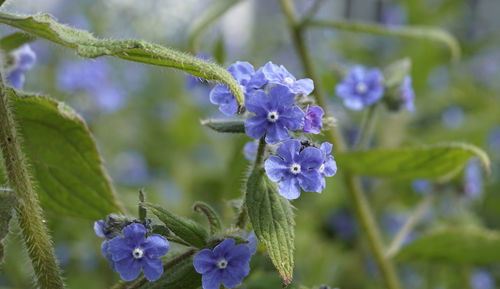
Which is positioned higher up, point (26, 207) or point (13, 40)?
point (13, 40)

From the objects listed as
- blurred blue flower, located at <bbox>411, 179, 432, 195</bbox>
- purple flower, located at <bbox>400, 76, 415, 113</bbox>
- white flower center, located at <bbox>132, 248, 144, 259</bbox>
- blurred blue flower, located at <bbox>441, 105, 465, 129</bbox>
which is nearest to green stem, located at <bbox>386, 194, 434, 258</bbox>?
blurred blue flower, located at <bbox>411, 179, 432, 195</bbox>

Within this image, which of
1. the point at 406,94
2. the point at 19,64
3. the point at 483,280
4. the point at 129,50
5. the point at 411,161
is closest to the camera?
the point at 129,50

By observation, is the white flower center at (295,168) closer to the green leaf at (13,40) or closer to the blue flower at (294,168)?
the blue flower at (294,168)

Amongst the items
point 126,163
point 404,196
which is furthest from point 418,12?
point 126,163

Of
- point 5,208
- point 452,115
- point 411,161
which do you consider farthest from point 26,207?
point 452,115

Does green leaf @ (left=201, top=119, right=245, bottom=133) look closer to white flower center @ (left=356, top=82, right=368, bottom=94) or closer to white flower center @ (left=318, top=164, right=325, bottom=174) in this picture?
white flower center @ (left=318, top=164, right=325, bottom=174)

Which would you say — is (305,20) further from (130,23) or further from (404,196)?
(130,23)

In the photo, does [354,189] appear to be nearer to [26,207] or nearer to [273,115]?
[273,115]
